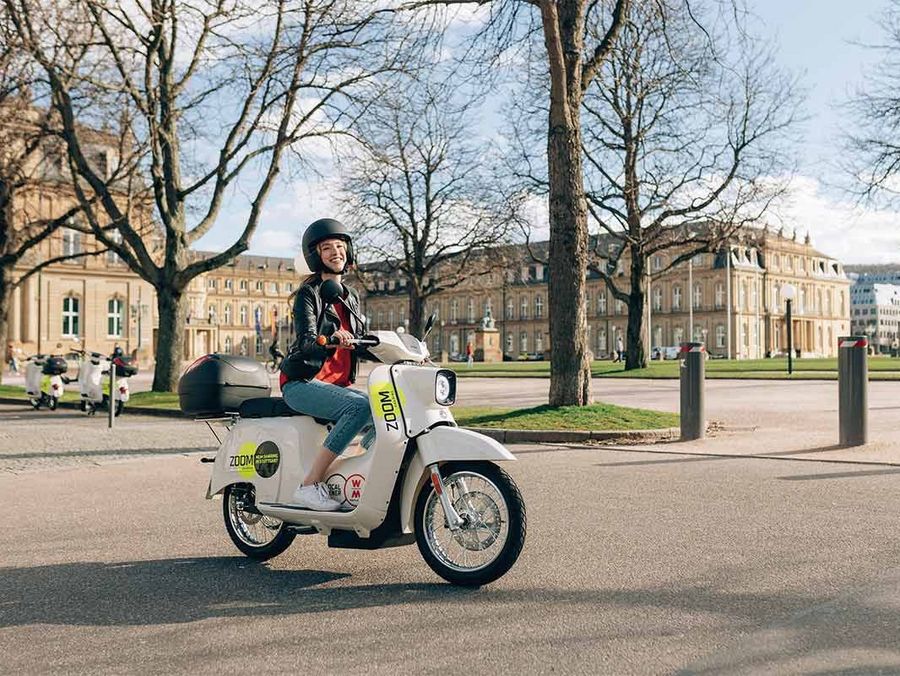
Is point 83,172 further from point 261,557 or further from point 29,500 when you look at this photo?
point 261,557

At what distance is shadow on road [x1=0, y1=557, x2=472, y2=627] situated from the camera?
439cm

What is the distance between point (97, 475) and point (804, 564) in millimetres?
6979

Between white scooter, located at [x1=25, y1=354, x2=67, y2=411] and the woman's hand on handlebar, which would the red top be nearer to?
the woman's hand on handlebar

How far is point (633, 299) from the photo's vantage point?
36938mm

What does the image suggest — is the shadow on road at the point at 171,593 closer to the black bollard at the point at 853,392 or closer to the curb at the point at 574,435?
the curb at the point at 574,435

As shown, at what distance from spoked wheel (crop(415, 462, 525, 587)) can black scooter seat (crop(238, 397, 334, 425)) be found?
3.35 feet

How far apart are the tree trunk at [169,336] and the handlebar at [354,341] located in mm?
17742

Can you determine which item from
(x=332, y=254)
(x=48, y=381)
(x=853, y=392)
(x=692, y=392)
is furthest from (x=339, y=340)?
(x=48, y=381)

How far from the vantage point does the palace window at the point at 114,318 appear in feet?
223

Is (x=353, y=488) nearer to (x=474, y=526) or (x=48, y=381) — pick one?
(x=474, y=526)

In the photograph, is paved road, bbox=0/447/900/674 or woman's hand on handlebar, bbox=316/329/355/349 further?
woman's hand on handlebar, bbox=316/329/355/349


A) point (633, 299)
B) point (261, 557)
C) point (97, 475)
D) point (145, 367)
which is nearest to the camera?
point (261, 557)

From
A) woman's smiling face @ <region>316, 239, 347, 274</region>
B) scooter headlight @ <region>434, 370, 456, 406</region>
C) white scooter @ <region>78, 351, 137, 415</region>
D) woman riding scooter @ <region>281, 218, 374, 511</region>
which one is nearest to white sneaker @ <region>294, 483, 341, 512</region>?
woman riding scooter @ <region>281, 218, 374, 511</region>

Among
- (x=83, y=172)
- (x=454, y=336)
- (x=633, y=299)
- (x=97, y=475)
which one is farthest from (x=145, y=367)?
(x=454, y=336)
